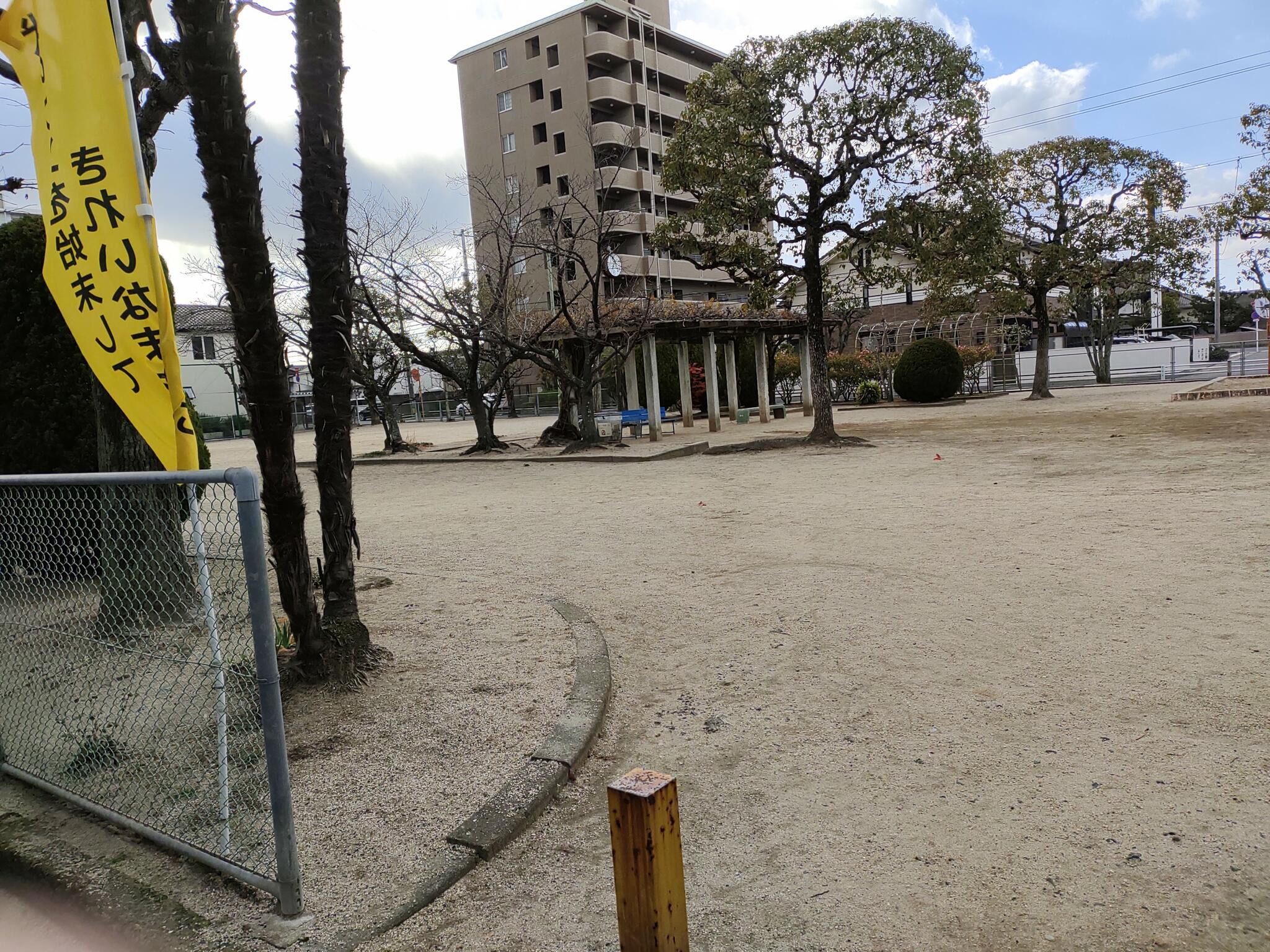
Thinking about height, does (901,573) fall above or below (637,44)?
below

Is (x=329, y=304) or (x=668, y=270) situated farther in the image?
(x=668, y=270)

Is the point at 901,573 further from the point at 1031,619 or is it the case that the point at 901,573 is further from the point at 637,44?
the point at 637,44

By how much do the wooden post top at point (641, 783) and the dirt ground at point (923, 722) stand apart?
2.25 feet

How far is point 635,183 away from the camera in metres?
45.9

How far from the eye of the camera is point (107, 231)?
2.82m

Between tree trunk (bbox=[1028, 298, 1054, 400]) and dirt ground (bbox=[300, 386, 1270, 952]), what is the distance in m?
19.5

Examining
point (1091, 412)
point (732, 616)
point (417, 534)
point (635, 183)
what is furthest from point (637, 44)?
point (732, 616)

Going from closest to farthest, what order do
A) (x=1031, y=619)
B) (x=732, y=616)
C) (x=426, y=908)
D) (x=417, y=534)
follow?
(x=426, y=908)
(x=1031, y=619)
(x=732, y=616)
(x=417, y=534)

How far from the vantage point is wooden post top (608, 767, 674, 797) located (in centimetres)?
164

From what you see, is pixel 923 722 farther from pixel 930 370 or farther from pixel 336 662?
pixel 930 370

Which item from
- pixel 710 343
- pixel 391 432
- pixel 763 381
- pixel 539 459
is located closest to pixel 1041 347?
pixel 763 381

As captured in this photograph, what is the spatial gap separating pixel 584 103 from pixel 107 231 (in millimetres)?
47100

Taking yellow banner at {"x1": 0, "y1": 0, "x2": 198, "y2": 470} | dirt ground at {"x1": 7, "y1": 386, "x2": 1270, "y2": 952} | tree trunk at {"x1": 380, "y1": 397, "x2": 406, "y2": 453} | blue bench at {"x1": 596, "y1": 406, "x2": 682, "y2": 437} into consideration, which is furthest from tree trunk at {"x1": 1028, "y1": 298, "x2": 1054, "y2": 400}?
yellow banner at {"x1": 0, "y1": 0, "x2": 198, "y2": 470}

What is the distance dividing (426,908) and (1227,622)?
158 inches
